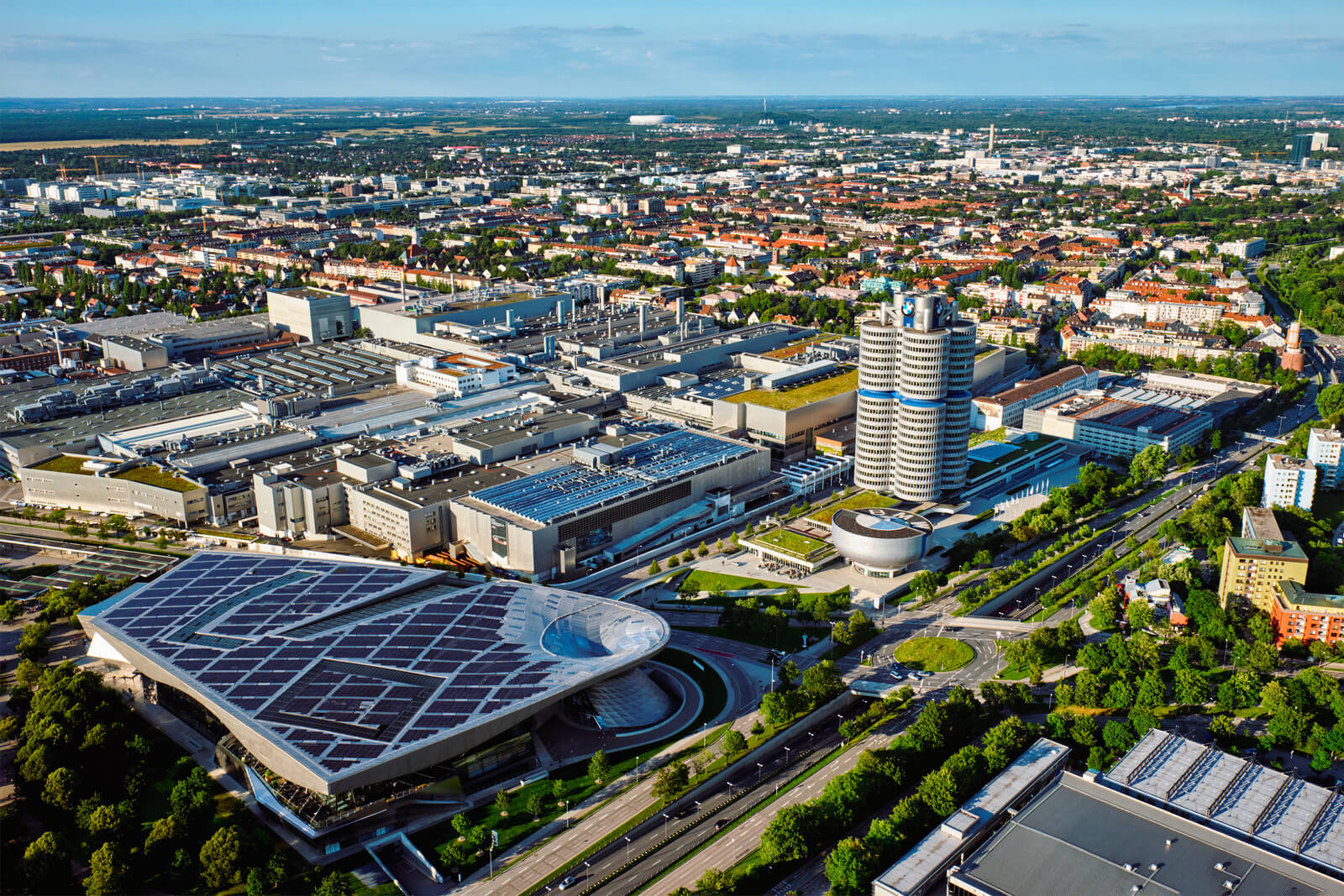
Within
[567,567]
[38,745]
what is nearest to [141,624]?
[38,745]

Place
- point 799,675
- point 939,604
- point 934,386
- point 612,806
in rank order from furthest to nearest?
1. point 934,386
2. point 939,604
3. point 799,675
4. point 612,806

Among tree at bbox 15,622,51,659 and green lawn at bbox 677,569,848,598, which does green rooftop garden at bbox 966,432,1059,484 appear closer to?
green lawn at bbox 677,569,848,598

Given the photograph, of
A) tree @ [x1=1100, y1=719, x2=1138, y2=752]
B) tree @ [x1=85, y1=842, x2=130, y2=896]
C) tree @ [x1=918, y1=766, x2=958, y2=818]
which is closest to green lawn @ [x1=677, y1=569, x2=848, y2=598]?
tree @ [x1=1100, y1=719, x2=1138, y2=752]

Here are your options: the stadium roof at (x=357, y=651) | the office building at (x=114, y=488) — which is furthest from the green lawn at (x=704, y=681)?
the office building at (x=114, y=488)

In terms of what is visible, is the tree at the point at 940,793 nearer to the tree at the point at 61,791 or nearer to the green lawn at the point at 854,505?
the green lawn at the point at 854,505

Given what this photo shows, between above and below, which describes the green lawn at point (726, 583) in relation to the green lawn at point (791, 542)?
below

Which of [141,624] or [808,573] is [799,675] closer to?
[808,573]

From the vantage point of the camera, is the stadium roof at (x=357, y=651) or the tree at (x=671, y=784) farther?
the tree at (x=671, y=784)

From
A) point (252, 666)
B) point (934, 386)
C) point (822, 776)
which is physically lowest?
point (822, 776)
